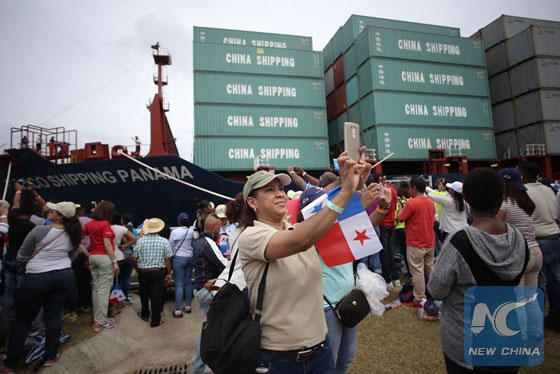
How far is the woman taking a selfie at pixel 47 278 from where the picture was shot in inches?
125

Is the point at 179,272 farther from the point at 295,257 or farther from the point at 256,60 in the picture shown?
the point at 256,60

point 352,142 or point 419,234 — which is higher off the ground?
point 352,142

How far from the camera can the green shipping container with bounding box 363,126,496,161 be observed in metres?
18.6

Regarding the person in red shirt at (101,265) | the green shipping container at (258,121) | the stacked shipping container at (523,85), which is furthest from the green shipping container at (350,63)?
the person in red shirt at (101,265)

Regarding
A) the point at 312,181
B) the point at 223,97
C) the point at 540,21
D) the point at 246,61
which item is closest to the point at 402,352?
the point at 312,181

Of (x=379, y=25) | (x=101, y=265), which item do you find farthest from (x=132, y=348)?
(x=379, y=25)

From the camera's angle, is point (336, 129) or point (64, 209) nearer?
point (64, 209)

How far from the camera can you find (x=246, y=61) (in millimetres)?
19438

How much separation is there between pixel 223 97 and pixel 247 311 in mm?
18674

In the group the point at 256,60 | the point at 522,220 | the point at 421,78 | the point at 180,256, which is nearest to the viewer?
the point at 522,220

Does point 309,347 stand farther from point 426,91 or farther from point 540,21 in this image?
point 540,21

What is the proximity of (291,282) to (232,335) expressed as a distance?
354mm

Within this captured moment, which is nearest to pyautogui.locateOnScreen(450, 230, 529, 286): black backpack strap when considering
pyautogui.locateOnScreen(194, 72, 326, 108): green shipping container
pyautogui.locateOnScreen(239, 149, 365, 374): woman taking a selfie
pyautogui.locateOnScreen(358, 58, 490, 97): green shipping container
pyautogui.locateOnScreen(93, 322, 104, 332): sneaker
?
pyautogui.locateOnScreen(239, 149, 365, 374): woman taking a selfie

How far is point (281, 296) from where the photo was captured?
142 cm
